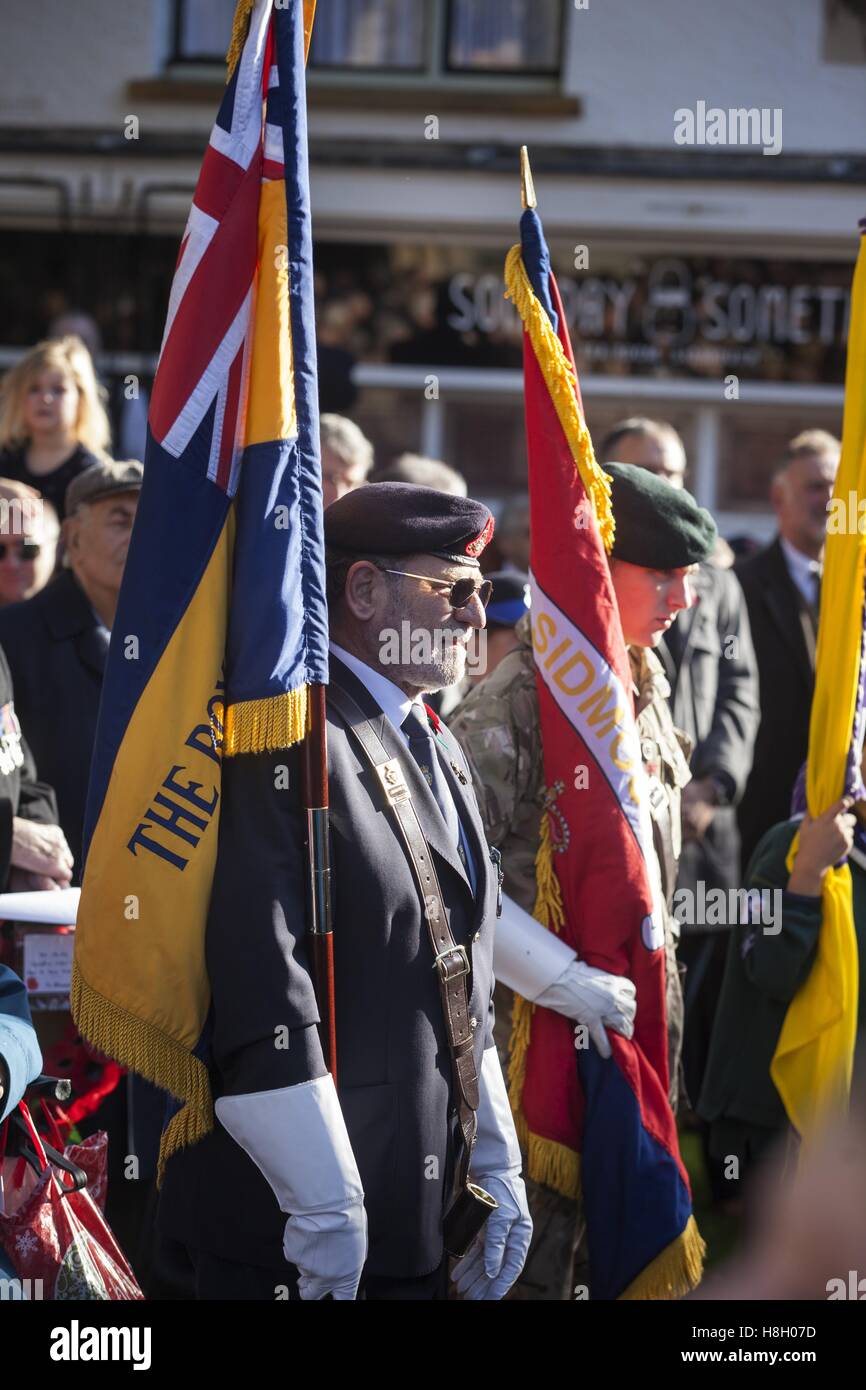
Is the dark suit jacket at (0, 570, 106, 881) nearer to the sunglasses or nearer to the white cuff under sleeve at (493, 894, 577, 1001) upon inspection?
the sunglasses

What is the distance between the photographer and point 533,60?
33.5 ft

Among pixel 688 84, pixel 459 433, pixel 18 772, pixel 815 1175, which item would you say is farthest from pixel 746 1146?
pixel 688 84

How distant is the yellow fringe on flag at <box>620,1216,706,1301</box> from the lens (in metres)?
3.25

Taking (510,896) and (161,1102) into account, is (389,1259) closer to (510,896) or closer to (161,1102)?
(161,1102)

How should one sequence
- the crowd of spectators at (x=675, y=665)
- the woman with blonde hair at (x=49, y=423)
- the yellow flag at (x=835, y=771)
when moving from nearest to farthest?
the yellow flag at (x=835, y=771) → the crowd of spectators at (x=675, y=665) → the woman with blonde hair at (x=49, y=423)

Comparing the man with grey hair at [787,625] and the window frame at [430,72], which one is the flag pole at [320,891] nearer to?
the man with grey hair at [787,625]

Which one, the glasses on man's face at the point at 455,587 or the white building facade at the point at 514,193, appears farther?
the white building facade at the point at 514,193

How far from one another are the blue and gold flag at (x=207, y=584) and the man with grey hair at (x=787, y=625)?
3612 mm

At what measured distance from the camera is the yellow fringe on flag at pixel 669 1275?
3246 mm

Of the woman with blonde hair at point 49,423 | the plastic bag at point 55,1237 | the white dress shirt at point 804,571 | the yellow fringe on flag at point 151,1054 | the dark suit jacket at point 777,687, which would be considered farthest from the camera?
the white dress shirt at point 804,571

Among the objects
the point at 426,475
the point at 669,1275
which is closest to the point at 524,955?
the point at 669,1275

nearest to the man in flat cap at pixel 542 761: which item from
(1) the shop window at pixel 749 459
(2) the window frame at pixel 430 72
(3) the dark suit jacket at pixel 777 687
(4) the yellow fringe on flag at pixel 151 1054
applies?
(4) the yellow fringe on flag at pixel 151 1054

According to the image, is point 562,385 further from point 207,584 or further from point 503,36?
point 503,36
